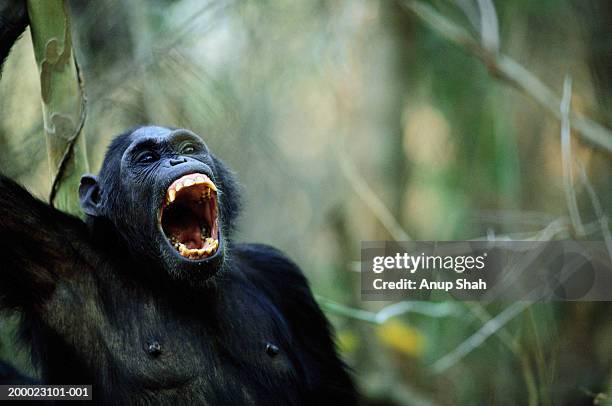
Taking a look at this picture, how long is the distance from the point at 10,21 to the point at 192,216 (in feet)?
3.98

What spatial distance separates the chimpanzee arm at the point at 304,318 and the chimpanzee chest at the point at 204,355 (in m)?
0.30

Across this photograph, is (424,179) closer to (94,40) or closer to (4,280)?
(94,40)

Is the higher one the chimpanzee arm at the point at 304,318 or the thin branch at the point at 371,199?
the thin branch at the point at 371,199

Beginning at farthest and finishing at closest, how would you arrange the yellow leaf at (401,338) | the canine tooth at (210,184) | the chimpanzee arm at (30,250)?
the yellow leaf at (401,338) < the canine tooth at (210,184) < the chimpanzee arm at (30,250)

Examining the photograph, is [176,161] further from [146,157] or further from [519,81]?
[519,81]

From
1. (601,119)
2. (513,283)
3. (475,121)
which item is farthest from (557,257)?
(475,121)

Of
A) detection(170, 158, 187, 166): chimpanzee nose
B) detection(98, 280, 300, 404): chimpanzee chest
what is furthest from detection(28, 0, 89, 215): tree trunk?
detection(98, 280, 300, 404): chimpanzee chest

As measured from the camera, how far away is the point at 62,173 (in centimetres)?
338

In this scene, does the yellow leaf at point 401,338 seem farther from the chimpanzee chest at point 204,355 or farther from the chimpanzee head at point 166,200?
the chimpanzee head at point 166,200

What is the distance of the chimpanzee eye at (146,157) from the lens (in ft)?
11.6

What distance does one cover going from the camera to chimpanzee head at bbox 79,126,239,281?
3340 millimetres

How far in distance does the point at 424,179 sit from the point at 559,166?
2.01 metres

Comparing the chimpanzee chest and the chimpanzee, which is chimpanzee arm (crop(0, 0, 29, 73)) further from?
the chimpanzee chest

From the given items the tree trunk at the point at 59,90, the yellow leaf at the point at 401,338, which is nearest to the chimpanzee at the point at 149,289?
the tree trunk at the point at 59,90
